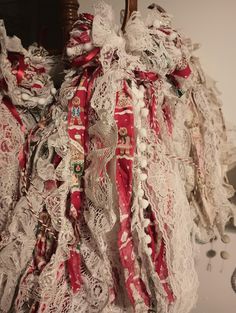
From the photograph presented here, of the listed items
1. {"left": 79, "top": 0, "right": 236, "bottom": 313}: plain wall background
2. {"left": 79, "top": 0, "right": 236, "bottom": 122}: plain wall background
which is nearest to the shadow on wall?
{"left": 79, "top": 0, "right": 236, "bottom": 313}: plain wall background

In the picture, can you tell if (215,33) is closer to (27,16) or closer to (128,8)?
(128,8)

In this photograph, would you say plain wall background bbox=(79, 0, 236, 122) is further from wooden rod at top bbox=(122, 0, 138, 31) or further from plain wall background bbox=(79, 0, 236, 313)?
wooden rod at top bbox=(122, 0, 138, 31)

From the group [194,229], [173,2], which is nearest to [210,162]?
[194,229]

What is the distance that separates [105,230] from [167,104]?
0.76 feet

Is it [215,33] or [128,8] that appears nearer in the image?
[128,8]

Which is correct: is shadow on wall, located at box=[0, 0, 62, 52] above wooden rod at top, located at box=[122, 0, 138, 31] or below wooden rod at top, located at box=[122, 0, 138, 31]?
above

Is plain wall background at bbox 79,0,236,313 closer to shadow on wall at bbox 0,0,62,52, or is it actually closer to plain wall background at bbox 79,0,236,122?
plain wall background at bbox 79,0,236,122

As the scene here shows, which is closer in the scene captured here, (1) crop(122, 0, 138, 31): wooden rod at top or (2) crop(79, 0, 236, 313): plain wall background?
Answer: (1) crop(122, 0, 138, 31): wooden rod at top

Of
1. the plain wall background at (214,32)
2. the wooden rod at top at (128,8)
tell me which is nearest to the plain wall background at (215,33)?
the plain wall background at (214,32)

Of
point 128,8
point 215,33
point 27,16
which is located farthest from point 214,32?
point 27,16

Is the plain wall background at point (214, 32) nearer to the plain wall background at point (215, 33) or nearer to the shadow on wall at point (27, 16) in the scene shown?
the plain wall background at point (215, 33)

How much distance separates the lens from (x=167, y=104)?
1.91 feet

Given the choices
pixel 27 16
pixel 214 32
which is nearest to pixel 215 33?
pixel 214 32

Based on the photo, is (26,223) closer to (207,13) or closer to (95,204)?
(95,204)
